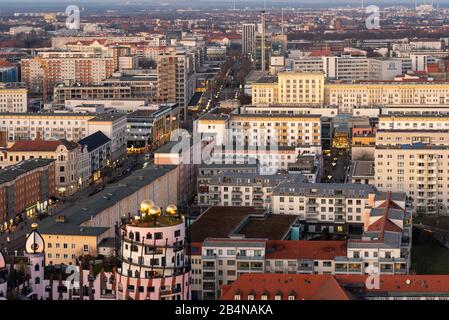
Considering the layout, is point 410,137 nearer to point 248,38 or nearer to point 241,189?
point 241,189

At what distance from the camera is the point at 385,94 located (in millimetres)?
16328

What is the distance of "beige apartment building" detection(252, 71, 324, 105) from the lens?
16188mm

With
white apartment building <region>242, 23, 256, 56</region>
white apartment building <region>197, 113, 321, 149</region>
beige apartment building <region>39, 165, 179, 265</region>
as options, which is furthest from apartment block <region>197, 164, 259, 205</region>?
white apartment building <region>242, 23, 256, 56</region>

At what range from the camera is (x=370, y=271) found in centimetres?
609

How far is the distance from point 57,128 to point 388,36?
2001 centimetres

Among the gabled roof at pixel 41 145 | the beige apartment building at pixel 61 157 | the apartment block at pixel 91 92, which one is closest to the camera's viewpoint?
the beige apartment building at pixel 61 157

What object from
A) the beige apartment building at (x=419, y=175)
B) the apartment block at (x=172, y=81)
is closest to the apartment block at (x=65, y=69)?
the apartment block at (x=172, y=81)

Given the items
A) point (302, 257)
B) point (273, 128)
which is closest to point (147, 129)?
point (273, 128)

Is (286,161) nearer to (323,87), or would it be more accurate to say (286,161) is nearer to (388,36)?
(323,87)

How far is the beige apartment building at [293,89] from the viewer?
53.1ft

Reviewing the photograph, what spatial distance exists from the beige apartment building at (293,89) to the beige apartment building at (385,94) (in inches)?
8.1

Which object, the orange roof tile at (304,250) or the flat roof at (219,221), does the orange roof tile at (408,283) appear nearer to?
the orange roof tile at (304,250)

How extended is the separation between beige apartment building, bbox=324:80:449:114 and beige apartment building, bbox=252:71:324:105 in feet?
0.68

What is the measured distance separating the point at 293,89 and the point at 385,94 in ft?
4.68
